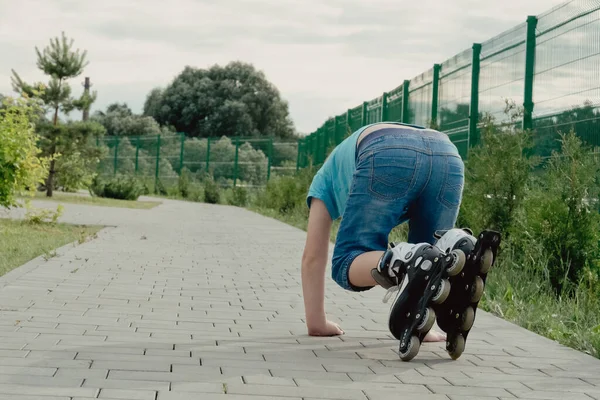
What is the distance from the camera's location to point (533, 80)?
9578 mm

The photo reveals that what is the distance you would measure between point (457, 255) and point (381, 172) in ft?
1.97

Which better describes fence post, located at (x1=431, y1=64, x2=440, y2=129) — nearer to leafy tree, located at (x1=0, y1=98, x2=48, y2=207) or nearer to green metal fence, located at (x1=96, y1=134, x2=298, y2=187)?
leafy tree, located at (x1=0, y1=98, x2=48, y2=207)

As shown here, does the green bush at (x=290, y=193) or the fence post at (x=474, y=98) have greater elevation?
the fence post at (x=474, y=98)

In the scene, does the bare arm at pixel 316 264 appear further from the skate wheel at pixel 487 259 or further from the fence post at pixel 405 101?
the fence post at pixel 405 101

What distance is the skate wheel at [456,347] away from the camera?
13.8ft

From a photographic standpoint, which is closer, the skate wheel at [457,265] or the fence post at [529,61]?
the skate wheel at [457,265]

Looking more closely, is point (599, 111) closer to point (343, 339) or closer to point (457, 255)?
point (343, 339)

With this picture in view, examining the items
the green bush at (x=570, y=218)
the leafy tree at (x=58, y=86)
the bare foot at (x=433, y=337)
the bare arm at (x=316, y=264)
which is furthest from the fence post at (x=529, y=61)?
the leafy tree at (x=58, y=86)

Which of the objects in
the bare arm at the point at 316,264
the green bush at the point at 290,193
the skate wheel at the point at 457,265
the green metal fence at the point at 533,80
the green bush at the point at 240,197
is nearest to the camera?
the skate wheel at the point at 457,265

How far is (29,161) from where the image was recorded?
446 inches

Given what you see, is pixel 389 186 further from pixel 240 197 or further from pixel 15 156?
pixel 240 197

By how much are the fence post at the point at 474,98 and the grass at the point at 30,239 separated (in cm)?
511

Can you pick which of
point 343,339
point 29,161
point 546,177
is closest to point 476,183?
point 546,177

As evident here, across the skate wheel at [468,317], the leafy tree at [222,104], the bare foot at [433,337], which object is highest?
the leafy tree at [222,104]
